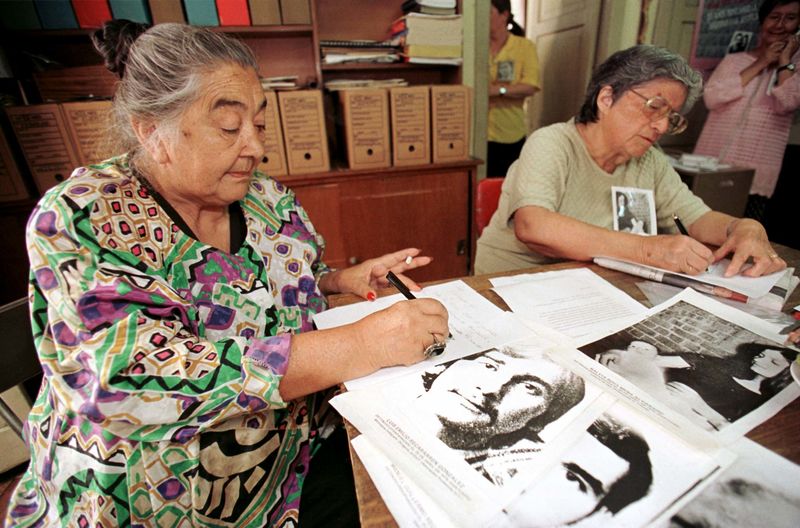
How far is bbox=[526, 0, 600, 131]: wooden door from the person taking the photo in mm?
2885

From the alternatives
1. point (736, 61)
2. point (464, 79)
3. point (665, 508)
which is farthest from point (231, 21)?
point (736, 61)

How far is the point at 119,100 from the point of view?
732 mm

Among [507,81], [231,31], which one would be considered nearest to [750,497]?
[231,31]

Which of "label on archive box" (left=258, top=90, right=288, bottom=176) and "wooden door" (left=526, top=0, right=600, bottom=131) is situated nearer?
"label on archive box" (left=258, top=90, right=288, bottom=176)

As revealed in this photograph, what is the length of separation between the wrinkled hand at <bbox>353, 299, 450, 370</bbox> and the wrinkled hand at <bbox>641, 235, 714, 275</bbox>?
0.60 meters

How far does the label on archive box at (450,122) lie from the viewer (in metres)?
2.12

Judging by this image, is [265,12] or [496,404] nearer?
[496,404]

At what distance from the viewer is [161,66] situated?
69 cm

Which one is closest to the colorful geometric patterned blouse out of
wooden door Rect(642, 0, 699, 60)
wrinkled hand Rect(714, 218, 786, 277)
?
wrinkled hand Rect(714, 218, 786, 277)

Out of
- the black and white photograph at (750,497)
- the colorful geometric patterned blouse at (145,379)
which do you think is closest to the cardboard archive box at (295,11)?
the colorful geometric patterned blouse at (145,379)

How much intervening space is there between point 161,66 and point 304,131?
53.4 inches

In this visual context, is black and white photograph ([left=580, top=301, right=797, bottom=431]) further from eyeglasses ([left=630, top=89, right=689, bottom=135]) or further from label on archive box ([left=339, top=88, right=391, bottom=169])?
label on archive box ([left=339, top=88, right=391, bottom=169])

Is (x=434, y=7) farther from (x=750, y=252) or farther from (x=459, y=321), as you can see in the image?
(x=459, y=321)

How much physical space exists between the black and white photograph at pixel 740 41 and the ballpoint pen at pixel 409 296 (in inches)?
116
